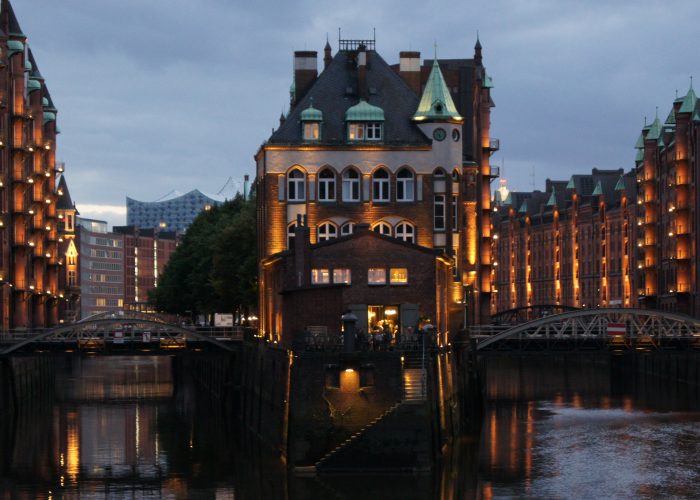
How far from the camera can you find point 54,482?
72375mm

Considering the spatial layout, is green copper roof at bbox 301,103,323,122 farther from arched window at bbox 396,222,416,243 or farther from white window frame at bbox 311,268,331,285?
white window frame at bbox 311,268,331,285

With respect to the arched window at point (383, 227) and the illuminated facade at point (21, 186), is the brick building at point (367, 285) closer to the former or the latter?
the arched window at point (383, 227)

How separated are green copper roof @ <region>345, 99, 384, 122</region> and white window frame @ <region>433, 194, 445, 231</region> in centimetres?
580

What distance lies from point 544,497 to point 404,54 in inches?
2059

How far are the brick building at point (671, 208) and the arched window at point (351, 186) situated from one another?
2223 inches

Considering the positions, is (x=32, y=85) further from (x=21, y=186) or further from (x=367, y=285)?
(x=367, y=285)

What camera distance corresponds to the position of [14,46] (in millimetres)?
125312

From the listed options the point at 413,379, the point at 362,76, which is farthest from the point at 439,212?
the point at 413,379

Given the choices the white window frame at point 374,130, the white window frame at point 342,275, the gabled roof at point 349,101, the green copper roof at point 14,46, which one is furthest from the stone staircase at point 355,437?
the green copper roof at point 14,46

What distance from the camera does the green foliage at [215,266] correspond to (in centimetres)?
12738

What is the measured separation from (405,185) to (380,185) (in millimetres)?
1499

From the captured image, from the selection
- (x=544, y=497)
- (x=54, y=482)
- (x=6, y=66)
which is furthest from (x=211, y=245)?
(x=544, y=497)

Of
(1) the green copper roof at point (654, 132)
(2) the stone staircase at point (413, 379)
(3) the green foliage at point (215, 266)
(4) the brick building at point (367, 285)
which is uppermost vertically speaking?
(1) the green copper roof at point (654, 132)

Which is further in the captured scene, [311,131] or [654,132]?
[654,132]
